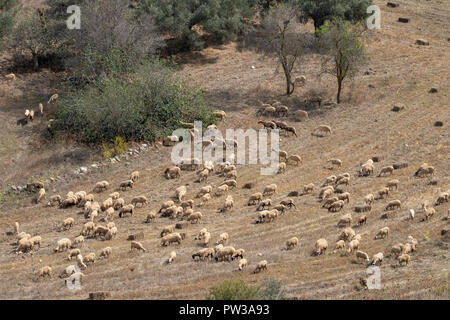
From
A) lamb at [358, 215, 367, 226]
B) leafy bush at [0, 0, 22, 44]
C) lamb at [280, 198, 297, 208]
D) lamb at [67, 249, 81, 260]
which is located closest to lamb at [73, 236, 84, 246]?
lamb at [67, 249, 81, 260]

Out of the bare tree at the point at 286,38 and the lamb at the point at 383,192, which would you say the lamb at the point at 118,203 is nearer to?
the lamb at the point at 383,192

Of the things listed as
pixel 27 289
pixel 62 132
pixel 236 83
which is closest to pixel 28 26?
pixel 62 132

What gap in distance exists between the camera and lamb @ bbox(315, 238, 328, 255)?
24375 mm

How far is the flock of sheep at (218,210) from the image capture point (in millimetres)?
24328

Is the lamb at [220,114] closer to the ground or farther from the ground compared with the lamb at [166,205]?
closer to the ground

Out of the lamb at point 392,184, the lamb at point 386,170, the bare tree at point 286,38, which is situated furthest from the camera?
the bare tree at point 286,38

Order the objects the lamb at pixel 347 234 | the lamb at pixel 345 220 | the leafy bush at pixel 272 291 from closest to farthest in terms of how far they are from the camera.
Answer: the leafy bush at pixel 272 291
the lamb at pixel 347 234
the lamb at pixel 345 220

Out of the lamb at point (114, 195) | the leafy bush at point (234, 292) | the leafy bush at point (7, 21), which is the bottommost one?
the lamb at point (114, 195)

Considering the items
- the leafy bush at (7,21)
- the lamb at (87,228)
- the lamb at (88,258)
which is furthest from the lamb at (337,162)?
the leafy bush at (7,21)

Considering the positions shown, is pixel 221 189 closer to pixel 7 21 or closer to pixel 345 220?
pixel 345 220

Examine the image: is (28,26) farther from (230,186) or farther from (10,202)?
(230,186)

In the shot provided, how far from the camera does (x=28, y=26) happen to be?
42.8 metres

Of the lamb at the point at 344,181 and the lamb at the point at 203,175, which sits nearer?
the lamb at the point at 344,181

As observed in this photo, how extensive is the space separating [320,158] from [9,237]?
15414 millimetres
